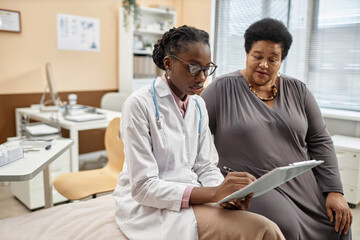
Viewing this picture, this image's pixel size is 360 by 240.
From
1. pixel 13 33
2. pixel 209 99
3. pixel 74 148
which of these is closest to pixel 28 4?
pixel 13 33

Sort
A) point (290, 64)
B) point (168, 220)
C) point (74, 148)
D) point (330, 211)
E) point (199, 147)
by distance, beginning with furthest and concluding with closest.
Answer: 1. point (290, 64)
2. point (74, 148)
3. point (330, 211)
4. point (199, 147)
5. point (168, 220)

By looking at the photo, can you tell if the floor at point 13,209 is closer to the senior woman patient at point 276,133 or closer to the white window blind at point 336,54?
the senior woman patient at point 276,133

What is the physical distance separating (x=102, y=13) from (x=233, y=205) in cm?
380

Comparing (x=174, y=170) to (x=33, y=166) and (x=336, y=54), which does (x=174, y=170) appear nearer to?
(x=33, y=166)

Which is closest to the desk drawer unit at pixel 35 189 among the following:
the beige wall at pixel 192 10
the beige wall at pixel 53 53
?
the beige wall at pixel 53 53

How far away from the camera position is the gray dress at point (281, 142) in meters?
1.54

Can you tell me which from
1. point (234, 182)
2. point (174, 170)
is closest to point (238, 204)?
point (234, 182)

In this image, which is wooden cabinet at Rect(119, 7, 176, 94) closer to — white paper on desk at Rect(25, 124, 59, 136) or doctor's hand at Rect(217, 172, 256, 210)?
white paper on desk at Rect(25, 124, 59, 136)

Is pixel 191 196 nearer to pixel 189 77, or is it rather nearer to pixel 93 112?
pixel 189 77

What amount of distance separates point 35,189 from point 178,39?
1987 millimetres

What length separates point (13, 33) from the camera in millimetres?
3691

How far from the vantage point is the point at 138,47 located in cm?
464

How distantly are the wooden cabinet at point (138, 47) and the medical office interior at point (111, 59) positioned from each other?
0.01 metres

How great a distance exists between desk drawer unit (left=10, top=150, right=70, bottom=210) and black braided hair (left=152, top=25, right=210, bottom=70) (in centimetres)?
161
